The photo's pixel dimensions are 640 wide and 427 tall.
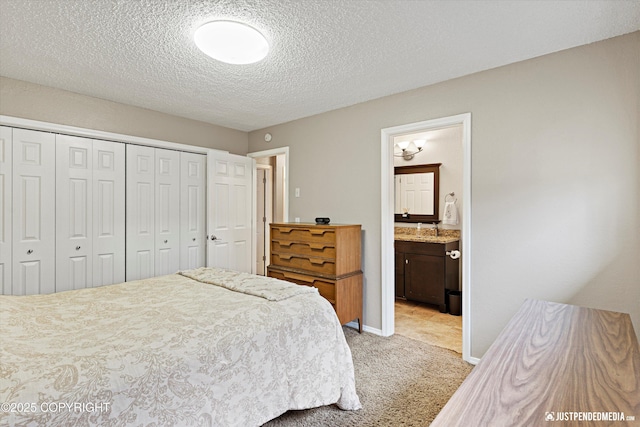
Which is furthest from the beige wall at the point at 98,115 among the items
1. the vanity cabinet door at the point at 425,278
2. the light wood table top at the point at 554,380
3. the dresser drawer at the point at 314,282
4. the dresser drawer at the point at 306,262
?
the light wood table top at the point at 554,380

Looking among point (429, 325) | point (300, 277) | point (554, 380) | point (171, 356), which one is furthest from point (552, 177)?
point (171, 356)

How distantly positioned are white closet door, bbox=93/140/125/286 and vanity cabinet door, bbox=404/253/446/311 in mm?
3403

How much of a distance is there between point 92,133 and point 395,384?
11.8 feet

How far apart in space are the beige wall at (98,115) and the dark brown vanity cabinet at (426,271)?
291 cm

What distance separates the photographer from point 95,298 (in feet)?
6.97

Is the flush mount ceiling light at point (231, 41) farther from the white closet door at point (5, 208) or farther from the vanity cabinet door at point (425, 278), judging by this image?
the vanity cabinet door at point (425, 278)

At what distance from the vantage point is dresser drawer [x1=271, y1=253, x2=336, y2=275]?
3.21m

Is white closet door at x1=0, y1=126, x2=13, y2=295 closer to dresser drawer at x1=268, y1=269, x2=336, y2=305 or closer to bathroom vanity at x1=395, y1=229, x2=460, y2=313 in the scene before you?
dresser drawer at x1=268, y1=269, x2=336, y2=305

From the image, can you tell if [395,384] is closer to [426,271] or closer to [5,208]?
[426,271]

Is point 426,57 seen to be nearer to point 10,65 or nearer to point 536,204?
point 536,204

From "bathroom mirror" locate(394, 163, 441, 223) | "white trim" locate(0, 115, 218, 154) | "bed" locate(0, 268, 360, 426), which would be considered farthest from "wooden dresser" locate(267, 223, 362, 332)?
"bathroom mirror" locate(394, 163, 441, 223)

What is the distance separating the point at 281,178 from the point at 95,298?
4.06 meters

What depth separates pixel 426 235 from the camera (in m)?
4.71

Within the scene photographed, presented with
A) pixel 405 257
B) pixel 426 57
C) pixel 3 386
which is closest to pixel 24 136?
pixel 3 386
